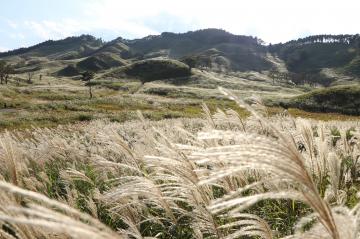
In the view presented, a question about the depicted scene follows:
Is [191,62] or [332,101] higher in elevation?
[191,62]

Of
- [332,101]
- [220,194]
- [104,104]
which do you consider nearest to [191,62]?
[332,101]

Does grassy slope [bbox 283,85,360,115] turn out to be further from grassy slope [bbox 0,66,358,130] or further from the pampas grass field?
the pampas grass field

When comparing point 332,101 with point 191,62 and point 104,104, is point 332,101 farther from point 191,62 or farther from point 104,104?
point 191,62

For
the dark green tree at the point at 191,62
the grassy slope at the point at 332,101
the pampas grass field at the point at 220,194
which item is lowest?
the grassy slope at the point at 332,101

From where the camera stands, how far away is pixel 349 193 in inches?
224

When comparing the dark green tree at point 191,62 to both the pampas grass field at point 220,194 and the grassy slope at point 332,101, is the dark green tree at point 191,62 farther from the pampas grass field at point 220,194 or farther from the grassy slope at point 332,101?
the pampas grass field at point 220,194

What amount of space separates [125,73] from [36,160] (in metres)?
163

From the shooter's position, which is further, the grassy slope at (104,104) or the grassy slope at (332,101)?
the grassy slope at (332,101)

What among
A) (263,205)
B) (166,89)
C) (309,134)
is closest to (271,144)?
(309,134)

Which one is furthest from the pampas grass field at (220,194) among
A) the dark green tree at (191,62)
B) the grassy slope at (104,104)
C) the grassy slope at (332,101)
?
the dark green tree at (191,62)

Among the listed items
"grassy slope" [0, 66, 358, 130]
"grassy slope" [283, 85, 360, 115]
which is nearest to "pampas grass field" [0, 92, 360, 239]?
"grassy slope" [0, 66, 358, 130]

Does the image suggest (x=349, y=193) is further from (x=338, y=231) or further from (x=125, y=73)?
(x=125, y=73)

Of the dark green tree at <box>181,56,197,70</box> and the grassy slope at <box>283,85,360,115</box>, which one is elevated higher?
the dark green tree at <box>181,56,197,70</box>

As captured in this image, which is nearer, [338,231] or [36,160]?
[338,231]
